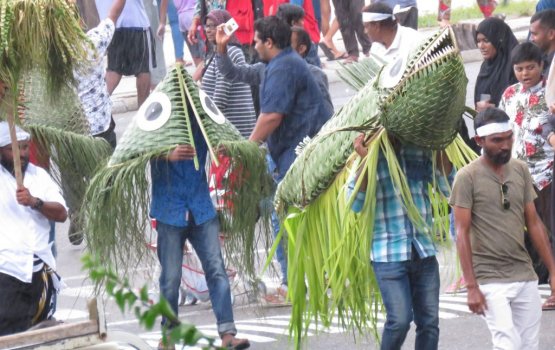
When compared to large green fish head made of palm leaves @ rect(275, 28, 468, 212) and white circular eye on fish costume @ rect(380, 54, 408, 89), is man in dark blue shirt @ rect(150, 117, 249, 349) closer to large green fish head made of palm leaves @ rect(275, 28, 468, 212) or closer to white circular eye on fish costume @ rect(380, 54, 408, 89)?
large green fish head made of palm leaves @ rect(275, 28, 468, 212)

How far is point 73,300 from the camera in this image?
363 inches

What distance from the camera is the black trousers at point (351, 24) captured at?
16.7 meters

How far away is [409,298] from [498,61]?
3613 mm

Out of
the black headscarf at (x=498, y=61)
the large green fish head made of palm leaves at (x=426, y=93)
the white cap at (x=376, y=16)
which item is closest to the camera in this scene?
the large green fish head made of palm leaves at (x=426, y=93)

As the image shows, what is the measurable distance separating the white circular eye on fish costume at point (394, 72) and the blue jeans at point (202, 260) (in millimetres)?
1864

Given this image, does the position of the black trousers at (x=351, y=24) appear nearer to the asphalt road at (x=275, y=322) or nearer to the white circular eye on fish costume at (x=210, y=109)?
the asphalt road at (x=275, y=322)

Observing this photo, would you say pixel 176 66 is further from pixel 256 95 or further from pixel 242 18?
pixel 242 18

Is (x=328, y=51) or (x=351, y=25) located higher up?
(x=351, y=25)

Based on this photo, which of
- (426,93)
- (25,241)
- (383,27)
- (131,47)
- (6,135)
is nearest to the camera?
(426,93)

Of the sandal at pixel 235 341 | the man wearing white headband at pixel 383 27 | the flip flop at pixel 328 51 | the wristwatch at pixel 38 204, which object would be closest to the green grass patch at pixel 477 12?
the flip flop at pixel 328 51

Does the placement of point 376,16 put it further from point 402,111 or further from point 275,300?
point 402,111

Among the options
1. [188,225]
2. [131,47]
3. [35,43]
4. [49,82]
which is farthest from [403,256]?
[131,47]

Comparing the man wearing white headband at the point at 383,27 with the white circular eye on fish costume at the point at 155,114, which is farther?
the man wearing white headband at the point at 383,27

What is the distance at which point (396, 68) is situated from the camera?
228 inches
